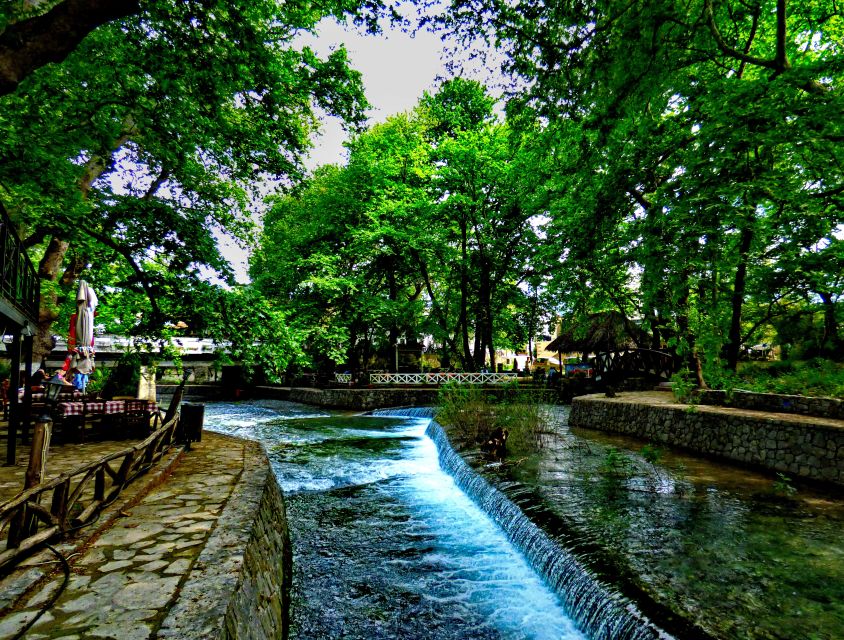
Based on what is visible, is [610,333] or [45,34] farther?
[610,333]

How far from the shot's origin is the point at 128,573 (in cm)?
346

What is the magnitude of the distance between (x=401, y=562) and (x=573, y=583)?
2337 mm

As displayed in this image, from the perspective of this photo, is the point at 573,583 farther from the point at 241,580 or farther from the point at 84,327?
the point at 84,327

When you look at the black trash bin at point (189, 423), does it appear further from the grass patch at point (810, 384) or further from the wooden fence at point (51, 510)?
the grass patch at point (810, 384)

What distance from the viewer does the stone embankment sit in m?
2.81

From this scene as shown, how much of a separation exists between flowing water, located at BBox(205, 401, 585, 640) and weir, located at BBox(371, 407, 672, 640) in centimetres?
15

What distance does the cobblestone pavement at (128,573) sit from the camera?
2.77 meters

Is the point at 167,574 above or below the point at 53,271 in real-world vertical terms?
below

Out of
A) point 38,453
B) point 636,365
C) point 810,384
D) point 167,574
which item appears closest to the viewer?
point 167,574

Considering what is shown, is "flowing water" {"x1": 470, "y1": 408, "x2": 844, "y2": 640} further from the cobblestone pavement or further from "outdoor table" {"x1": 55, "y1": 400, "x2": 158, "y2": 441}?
"outdoor table" {"x1": 55, "y1": 400, "x2": 158, "y2": 441}

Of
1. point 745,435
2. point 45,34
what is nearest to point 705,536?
point 745,435

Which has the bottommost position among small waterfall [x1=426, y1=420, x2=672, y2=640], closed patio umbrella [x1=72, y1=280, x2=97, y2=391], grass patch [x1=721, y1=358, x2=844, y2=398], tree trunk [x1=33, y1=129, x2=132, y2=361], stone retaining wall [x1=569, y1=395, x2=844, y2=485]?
small waterfall [x1=426, y1=420, x2=672, y2=640]

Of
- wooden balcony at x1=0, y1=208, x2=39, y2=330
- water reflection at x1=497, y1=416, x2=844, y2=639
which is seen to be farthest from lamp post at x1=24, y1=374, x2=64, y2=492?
water reflection at x1=497, y1=416, x2=844, y2=639

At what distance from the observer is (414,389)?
25.4 meters
